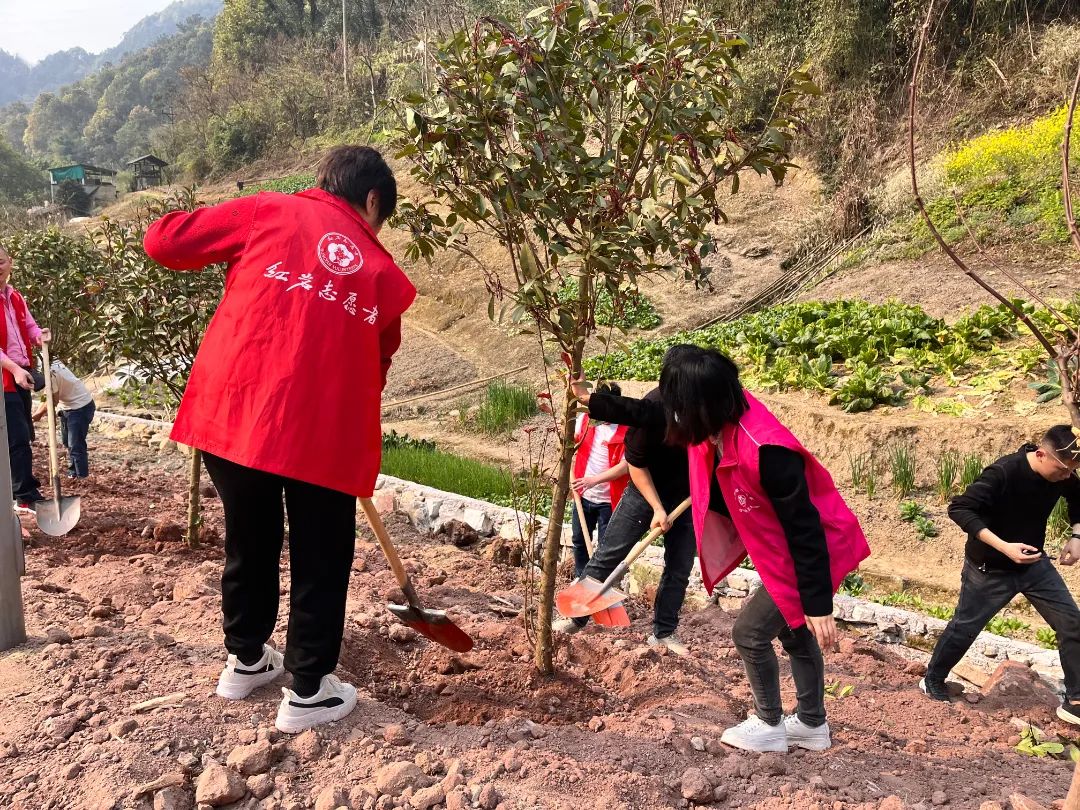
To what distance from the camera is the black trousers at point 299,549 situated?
2535mm

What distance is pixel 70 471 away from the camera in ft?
21.9

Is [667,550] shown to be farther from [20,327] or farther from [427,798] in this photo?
[20,327]

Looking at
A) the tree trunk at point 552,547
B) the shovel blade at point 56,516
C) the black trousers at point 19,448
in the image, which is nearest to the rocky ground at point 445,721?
the tree trunk at point 552,547

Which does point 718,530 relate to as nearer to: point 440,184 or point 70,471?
point 440,184

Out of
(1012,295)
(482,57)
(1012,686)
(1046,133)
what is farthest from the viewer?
(1046,133)

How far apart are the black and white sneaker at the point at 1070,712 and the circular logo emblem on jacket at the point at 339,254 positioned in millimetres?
3462

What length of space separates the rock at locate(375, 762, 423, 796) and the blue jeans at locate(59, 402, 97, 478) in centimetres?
502

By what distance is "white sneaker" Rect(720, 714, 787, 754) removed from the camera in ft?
9.41

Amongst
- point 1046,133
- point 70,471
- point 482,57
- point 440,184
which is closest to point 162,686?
point 440,184

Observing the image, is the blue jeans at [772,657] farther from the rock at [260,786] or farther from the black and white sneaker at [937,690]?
the rock at [260,786]

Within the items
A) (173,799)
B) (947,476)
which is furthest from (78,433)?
(947,476)

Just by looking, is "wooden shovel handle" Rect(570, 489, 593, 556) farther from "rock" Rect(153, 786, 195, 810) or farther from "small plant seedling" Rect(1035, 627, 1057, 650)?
"rock" Rect(153, 786, 195, 810)

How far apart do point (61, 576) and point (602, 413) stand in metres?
2.91

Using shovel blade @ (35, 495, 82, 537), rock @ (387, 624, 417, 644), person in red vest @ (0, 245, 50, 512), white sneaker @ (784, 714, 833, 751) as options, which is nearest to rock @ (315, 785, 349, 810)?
rock @ (387, 624, 417, 644)
